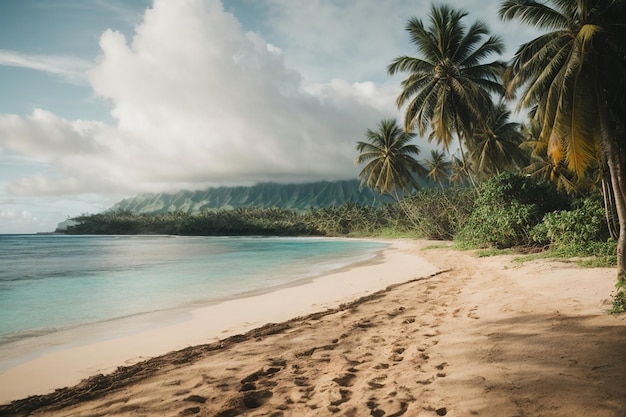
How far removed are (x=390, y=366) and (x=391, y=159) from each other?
3011 cm

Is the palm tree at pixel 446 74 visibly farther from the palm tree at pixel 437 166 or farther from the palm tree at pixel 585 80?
the palm tree at pixel 437 166

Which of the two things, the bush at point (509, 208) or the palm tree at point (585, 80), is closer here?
the palm tree at point (585, 80)

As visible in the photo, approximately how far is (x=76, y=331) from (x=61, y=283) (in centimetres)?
908

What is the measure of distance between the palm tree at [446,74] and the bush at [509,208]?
13.6 feet

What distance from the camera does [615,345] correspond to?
3295 millimetres

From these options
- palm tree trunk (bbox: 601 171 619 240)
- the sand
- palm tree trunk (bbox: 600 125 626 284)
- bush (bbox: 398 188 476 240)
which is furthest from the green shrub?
bush (bbox: 398 188 476 240)

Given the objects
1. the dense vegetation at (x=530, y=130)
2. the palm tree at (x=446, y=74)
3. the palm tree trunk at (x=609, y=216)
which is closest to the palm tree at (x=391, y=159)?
the dense vegetation at (x=530, y=130)

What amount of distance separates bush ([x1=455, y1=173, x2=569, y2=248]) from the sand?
793 centimetres

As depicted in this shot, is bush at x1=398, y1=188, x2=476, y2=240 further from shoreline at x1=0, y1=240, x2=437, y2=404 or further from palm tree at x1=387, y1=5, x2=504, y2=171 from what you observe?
shoreline at x1=0, y1=240, x2=437, y2=404

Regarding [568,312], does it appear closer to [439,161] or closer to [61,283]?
[61,283]

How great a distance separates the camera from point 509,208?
48.6ft

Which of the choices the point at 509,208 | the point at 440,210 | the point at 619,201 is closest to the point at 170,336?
the point at 619,201

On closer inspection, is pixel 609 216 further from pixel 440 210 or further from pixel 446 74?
pixel 440 210

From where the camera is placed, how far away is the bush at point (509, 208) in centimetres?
1366
